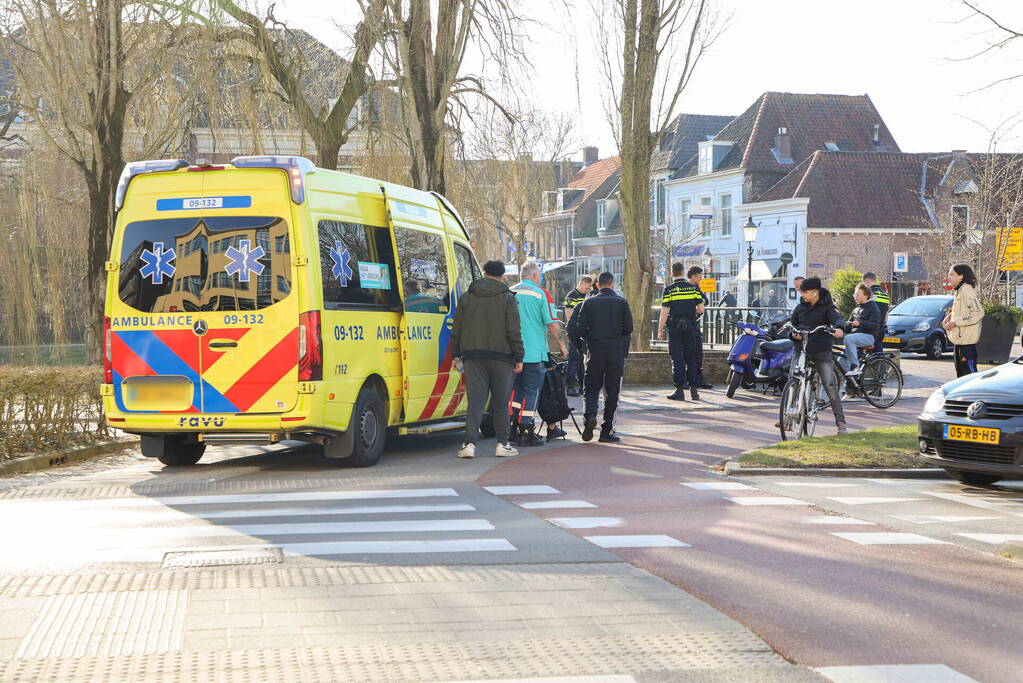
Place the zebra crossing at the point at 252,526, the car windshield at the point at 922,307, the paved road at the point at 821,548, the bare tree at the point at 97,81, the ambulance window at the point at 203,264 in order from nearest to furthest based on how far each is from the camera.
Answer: the paved road at the point at 821,548
the zebra crossing at the point at 252,526
the ambulance window at the point at 203,264
the bare tree at the point at 97,81
the car windshield at the point at 922,307

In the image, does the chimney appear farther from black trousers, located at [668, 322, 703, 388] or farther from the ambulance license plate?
the ambulance license plate

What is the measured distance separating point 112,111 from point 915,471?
1090 centimetres

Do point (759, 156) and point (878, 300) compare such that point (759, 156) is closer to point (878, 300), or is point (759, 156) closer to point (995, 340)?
point (995, 340)

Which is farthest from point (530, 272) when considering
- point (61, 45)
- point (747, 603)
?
point (747, 603)

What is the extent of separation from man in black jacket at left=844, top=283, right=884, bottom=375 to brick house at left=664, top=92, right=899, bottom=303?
4049cm

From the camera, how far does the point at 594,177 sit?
8475 cm

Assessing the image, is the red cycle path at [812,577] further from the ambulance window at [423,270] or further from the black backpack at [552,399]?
the black backpack at [552,399]

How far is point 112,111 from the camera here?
53.5 ft

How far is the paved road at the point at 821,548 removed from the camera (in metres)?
5.57

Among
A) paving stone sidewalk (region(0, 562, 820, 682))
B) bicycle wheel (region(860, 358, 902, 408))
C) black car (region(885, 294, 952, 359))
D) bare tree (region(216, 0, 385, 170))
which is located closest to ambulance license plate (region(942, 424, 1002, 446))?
paving stone sidewalk (region(0, 562, 820, 682))

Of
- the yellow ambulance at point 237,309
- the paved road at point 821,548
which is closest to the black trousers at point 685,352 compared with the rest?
the paved road at point 821,548

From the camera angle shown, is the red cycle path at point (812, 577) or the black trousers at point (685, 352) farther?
the black trousers at point (685, 352)

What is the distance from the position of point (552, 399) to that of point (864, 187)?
48.1 meters

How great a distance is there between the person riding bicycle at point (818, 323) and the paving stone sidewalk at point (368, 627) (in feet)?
24.8
